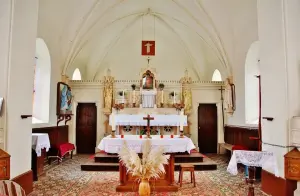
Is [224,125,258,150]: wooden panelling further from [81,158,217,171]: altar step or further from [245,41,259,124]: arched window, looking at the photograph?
[81,158,217,171]: altar step

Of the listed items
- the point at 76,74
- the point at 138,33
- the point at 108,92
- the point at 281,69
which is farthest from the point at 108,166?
the point at 138,33

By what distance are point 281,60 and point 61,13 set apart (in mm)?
7441

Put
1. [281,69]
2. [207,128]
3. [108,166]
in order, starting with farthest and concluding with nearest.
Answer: [207,128] → [108,166] → [281,69]

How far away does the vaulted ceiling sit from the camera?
31.0 ft

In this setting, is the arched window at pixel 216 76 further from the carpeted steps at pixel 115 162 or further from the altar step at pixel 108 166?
the altar step at pixel 108 166

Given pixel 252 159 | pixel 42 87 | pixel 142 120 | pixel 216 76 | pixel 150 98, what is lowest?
pixel 252 159

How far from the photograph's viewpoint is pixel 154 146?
7508 mm

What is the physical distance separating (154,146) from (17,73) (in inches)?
159

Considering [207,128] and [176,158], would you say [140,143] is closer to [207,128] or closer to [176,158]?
[176,158]

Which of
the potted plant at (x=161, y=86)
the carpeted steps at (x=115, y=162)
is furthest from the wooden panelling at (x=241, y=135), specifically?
the potted plant at (x=161, y=86)

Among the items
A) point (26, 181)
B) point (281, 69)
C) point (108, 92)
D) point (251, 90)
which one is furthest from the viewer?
point (108, 92)

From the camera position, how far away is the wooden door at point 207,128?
1186cm

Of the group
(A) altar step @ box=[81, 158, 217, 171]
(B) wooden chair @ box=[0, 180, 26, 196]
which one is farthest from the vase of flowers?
(A) altar step @ box=[81, 158, 217, 171]

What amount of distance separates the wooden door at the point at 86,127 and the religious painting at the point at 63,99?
843 millimetres
